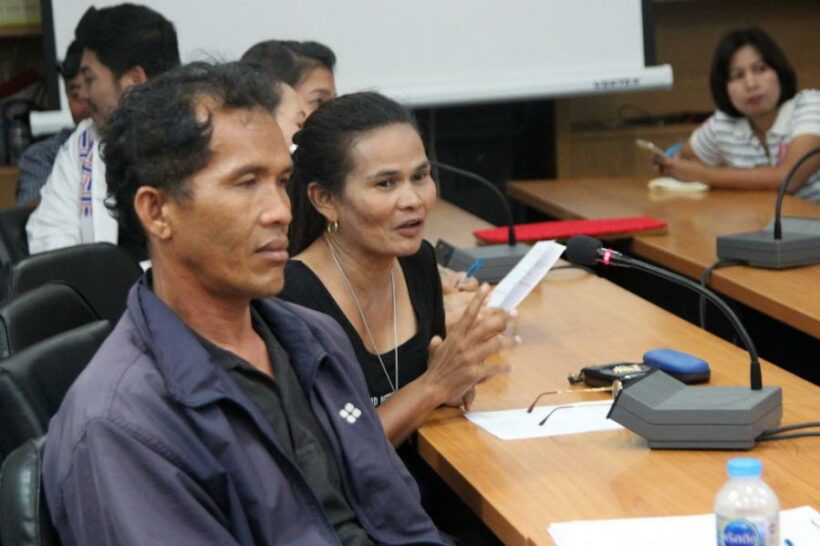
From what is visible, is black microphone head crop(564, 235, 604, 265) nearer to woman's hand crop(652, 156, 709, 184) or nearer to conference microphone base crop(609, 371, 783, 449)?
conference microphone base crop(609, 371, 783, 449)

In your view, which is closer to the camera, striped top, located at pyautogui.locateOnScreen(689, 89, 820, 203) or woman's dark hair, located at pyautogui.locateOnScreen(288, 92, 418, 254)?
woman's dark hair, located at pyautogui.locateOnScreen(288, 92, 418, 254)

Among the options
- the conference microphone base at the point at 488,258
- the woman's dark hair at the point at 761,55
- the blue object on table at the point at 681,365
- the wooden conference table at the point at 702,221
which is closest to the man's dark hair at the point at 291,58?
the conference microphone base at the point at 488,258

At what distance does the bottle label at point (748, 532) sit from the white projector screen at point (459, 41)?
423cm

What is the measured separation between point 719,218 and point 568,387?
1822 mm

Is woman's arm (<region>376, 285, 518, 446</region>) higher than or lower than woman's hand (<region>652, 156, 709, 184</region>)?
lower

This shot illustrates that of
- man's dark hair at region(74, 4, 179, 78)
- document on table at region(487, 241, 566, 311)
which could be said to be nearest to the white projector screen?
man's dark hair at region(74, 4, 179, 78)

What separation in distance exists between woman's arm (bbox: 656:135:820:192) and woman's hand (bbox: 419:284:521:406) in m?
2.37

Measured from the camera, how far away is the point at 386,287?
2.72 meters

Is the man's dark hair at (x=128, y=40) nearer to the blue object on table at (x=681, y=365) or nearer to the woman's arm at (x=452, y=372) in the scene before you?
the woman's arm at (x=452, y=372)

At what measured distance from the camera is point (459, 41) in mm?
5754

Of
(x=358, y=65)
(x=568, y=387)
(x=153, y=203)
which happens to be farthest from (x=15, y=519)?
(x=358, y=65)

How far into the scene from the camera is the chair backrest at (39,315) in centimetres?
231

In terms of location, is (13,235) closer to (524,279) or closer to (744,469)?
(524,279)

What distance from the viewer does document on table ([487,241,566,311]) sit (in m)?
2.58
